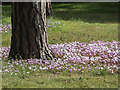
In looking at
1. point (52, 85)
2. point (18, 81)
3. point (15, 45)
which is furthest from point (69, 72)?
point (15, 45)

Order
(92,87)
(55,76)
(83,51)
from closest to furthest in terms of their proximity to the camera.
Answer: (92,87), (55,76), (83,51)

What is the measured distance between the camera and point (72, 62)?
6906mm

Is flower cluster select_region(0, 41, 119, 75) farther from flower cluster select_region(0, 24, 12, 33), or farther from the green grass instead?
flower cluster select_region(0, 24, 12, 33)

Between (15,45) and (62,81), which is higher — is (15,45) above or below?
above

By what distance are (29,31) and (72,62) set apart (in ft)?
5.40

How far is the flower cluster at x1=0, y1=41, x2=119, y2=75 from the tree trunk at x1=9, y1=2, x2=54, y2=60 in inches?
10.6

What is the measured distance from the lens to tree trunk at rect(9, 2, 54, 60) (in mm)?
6578

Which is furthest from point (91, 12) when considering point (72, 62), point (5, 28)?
point (72, 62)

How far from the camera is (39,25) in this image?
21.8ft

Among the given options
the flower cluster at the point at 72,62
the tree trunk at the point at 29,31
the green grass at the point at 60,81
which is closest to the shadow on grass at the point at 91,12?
the flower cluster at the point at 72,62

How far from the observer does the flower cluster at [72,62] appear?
6211 millimetres

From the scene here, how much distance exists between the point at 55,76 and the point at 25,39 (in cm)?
163

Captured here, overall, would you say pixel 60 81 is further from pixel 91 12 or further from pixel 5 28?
pixel 91 12

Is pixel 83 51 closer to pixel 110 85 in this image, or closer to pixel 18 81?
pixel 110 85
